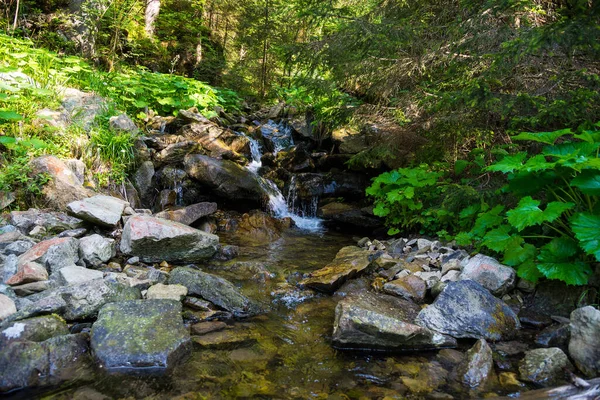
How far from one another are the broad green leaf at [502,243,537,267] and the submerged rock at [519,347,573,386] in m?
1.11

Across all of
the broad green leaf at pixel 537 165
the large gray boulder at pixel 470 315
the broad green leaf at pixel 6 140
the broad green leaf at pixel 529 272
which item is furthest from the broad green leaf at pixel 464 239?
the broad green leaf at pixel 6 140

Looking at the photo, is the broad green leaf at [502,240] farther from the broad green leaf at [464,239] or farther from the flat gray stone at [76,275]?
the flat gray stone at [76,275]

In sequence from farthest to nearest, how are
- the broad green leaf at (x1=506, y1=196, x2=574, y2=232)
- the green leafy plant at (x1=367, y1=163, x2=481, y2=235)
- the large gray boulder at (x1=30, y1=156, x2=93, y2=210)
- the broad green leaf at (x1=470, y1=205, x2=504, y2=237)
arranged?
the green leafy plant at (x1=367, y1=163, x2=481, y2=235)
the large gray boulder at (x1=30, y1=156, x2=93, y2=210)
the broad green leaf at (x1=470, y1=205, x2=504, y2=237)
the broad green leaf at (x1=506, y1=196, x2=574, y2=232)

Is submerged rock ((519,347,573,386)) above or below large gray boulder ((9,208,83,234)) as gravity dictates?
below

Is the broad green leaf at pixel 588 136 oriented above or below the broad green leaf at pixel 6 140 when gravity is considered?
above

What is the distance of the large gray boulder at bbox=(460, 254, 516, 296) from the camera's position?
428cm

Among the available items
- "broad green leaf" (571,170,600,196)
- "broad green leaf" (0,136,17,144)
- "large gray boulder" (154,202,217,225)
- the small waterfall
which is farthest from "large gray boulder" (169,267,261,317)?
the small waterfall

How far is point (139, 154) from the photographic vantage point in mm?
7723

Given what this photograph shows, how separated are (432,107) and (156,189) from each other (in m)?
5.78

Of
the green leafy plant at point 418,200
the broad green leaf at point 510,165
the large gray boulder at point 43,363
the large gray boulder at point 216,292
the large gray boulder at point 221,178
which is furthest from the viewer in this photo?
the large gray boulder at point 221,178

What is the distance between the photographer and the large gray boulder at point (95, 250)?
15.4 ft

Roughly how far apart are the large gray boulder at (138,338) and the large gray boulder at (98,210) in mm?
2270

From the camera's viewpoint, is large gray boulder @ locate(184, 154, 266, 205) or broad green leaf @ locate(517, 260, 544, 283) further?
large gray boulder @ locate(184, 154, 266, 205)

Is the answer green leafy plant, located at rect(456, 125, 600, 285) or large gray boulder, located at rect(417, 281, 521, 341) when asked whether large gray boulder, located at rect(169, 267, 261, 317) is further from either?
green leafy plant, located at rect(456, 125, 600, 285)
